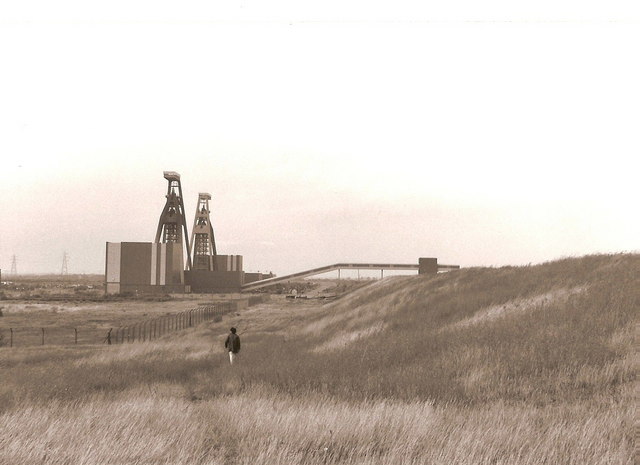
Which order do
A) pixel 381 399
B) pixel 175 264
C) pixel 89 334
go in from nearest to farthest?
pixel 381 399 → pixel 89 334 → pixel 175 264

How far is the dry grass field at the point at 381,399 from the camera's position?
5.83 m

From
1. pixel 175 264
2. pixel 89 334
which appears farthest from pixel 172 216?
pixel 89 334

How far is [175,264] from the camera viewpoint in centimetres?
7431

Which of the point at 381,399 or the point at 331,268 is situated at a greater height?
the point at 331,268

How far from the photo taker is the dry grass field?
19.1ft

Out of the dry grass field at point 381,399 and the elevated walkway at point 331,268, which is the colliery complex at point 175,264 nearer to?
the elevated walkway at point 331,268

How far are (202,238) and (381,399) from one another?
260 ft

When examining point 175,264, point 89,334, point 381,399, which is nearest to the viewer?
point 381,399

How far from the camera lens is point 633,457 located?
5.37 m

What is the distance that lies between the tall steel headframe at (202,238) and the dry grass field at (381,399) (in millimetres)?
67121

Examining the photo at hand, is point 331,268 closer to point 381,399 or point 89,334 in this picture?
point 89,334

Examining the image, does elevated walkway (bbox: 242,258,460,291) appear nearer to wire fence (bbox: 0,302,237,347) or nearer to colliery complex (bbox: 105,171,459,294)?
colliery complex (bbox: 105,171,459,294)

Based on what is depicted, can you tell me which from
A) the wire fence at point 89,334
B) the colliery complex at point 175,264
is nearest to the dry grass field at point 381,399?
the wire fence at point 89,334

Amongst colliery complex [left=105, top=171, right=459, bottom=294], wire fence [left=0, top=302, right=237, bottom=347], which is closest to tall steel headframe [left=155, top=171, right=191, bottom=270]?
colliery complex [left=105, top=171, right=459, bottom=294]
